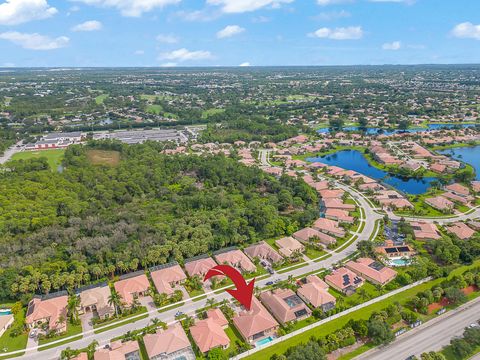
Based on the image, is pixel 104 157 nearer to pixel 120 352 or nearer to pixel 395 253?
pixel 120 352

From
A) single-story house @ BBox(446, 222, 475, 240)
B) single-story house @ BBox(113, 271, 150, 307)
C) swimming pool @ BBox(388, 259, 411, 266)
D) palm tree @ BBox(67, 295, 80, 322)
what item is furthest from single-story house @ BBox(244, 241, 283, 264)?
single-story house @ BBox(446, 222, 475, 240)

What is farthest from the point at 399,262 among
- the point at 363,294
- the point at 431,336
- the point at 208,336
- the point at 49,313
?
the point at 49,313

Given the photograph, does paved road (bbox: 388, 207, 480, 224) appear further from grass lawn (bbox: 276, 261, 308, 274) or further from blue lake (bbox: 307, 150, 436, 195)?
grass lawn (bbox: 276, 261, 308, 274)

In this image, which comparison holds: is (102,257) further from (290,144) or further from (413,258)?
(290,144)

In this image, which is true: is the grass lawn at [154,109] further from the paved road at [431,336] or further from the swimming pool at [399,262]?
the paved road at [431,336]

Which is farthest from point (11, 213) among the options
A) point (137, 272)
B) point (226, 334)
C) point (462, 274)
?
point (462, 274)

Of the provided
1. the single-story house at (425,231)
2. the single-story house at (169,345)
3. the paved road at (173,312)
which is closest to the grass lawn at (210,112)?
the single-story house at (425,231)
